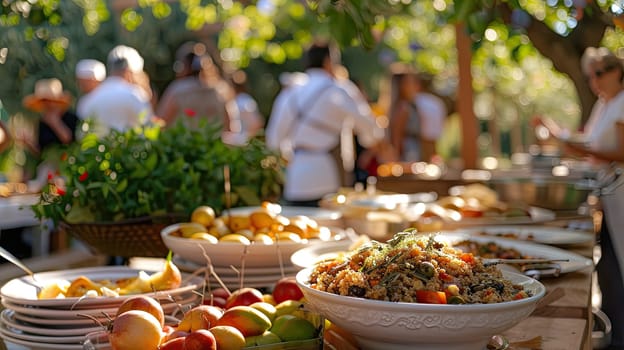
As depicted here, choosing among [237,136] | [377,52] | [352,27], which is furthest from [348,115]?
[377,52]

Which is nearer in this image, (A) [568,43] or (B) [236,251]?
(B) [236,251]

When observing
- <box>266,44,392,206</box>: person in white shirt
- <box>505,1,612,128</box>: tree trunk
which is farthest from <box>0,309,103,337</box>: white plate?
<box>505,1,612,128</box>: tree trunk

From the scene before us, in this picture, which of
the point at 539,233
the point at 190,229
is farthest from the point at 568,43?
the point at 190,229

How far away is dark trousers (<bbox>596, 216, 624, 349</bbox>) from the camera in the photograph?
376 centimetres

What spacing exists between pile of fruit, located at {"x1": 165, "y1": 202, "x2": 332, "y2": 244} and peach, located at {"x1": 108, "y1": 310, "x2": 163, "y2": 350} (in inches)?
25.7

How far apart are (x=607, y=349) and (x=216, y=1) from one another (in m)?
2.41

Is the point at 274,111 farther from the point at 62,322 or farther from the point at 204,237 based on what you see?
the point at 62,322

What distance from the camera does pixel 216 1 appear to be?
8.89 ft

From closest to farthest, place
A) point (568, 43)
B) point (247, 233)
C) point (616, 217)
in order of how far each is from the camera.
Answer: point (247, 233) → point (616, 217) → point (568, 43)

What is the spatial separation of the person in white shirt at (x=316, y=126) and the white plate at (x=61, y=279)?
285 centimetres

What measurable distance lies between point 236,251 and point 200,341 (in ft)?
2.05

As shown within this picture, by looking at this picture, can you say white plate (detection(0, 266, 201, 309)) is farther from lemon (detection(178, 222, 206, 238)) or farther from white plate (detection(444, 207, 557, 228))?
white plate (detection(444, 207, 557, 228))

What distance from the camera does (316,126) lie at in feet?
15.3

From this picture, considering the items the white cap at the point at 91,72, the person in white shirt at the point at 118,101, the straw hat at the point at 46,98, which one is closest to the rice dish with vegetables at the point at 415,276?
the person in white shirt at the point at 118,101
